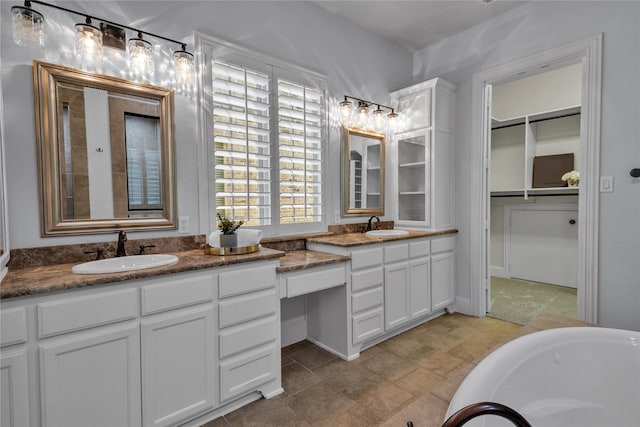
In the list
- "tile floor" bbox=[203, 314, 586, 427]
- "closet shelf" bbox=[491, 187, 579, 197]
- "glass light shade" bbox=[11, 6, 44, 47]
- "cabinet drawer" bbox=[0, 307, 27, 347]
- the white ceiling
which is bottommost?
"tile floor" bbox=[203, 314, 586, 427]

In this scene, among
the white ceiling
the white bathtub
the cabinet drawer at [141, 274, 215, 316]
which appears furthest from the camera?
the white ceiling

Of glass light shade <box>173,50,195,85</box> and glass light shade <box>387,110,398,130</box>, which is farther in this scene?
glass light shade <box>387,110,398,130</box>

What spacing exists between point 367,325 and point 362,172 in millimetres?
1460

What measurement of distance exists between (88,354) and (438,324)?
108 inches

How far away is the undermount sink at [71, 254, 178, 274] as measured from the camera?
1.48 metres

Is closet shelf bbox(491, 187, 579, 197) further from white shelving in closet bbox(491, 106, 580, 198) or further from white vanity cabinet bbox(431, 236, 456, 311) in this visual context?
white vanity cabinet bbox(431, 236, 456, 311)

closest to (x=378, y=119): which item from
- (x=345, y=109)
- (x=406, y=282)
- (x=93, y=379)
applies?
(x=345, y=109)

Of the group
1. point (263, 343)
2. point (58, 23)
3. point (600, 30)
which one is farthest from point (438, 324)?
point (58, 23)

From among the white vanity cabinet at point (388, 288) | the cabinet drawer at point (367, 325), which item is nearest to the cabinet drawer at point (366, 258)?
the white vanity cabinet at point (388, 288)

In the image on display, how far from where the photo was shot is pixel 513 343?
4.60 feet

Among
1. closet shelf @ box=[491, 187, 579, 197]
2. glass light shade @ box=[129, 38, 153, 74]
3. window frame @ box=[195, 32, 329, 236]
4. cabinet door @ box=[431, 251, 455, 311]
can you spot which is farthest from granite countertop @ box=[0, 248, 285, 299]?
closet shelf @ box=[491, 187, 579, 197]

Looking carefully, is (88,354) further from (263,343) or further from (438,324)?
(438,324)

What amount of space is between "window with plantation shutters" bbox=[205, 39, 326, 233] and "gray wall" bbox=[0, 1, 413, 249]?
0.43ft

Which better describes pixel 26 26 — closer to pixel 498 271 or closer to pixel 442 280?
pixel 442 280
